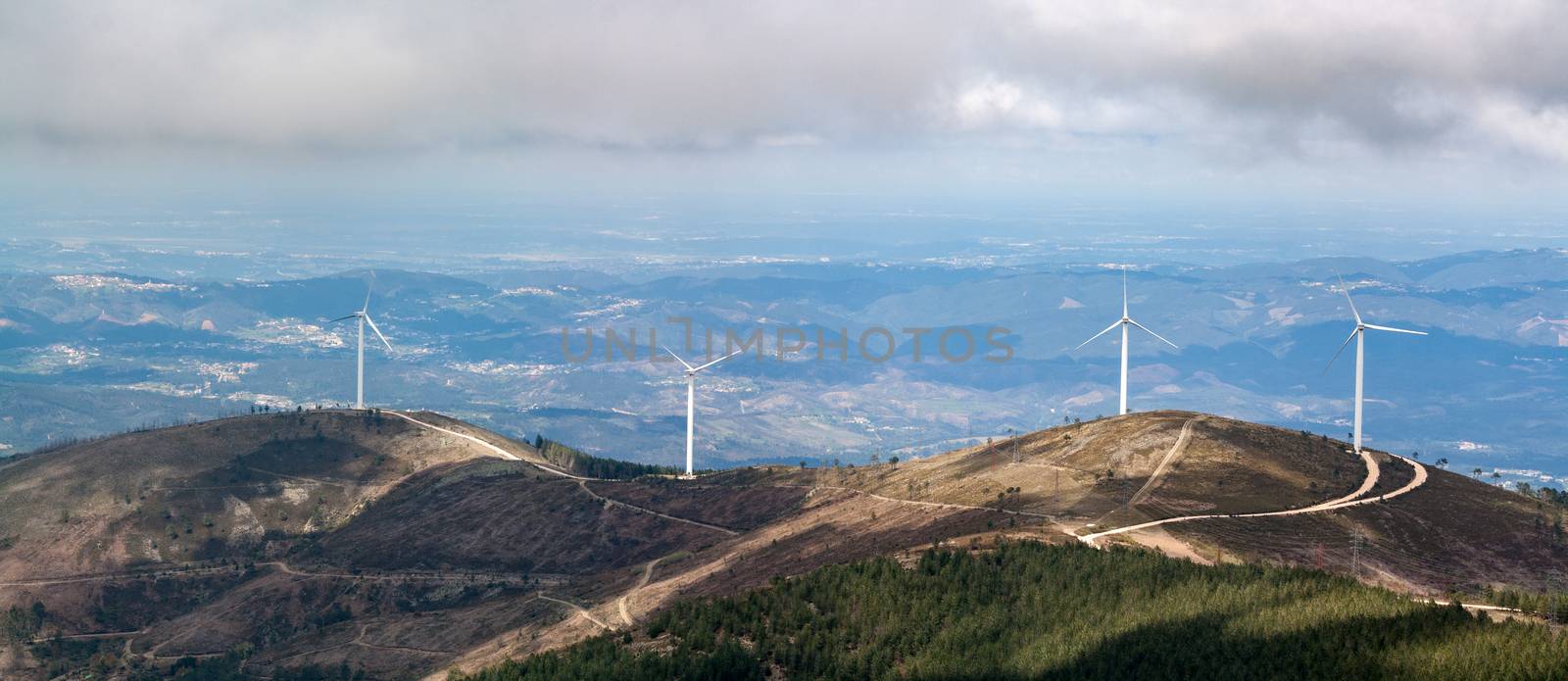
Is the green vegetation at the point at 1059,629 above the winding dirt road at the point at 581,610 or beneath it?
above

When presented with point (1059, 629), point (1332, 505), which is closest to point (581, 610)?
point (1059, 629)

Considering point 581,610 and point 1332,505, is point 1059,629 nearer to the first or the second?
point 1332,505

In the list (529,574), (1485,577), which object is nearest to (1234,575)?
(1485,577)

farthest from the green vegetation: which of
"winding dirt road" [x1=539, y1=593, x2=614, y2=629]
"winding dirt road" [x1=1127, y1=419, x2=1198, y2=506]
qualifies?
"winding dirt road" [x1=1127, y1=419, x2=1198, y2=506]

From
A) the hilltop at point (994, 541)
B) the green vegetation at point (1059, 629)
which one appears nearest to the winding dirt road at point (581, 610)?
the hilltop at point (994, 541)

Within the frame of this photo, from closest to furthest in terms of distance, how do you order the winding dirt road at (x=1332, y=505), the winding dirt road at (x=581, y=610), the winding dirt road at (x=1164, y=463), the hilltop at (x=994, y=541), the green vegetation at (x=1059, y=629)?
the green vegetation at (x=1059, y=629) → the hilltop at (x=994, y=541) → the winding dirt road at (x=1332, y=505) → the winding dirt road at (x=581, y=610) → the winding dirt road at (x=1164, y=463)

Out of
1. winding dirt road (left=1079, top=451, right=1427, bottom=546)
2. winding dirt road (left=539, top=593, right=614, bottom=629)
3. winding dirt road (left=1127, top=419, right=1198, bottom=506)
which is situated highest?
winding dirt road (left=1127, top=419, right=1198, bottom=506)

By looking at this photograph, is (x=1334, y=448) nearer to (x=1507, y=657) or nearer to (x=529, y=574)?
(x=1507, y=657)

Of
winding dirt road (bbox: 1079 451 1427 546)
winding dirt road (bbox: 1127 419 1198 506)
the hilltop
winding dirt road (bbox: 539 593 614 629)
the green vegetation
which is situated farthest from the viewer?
winding dirt road (bbox: 1127 419 1198 506)

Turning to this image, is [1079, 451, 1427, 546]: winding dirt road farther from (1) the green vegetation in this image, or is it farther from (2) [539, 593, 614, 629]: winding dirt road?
(2) [539, 593, 614, 629]: winding dirt road

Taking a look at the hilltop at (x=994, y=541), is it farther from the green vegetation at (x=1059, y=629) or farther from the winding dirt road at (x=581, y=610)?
the green vegetation at (x=1059, y=629)
